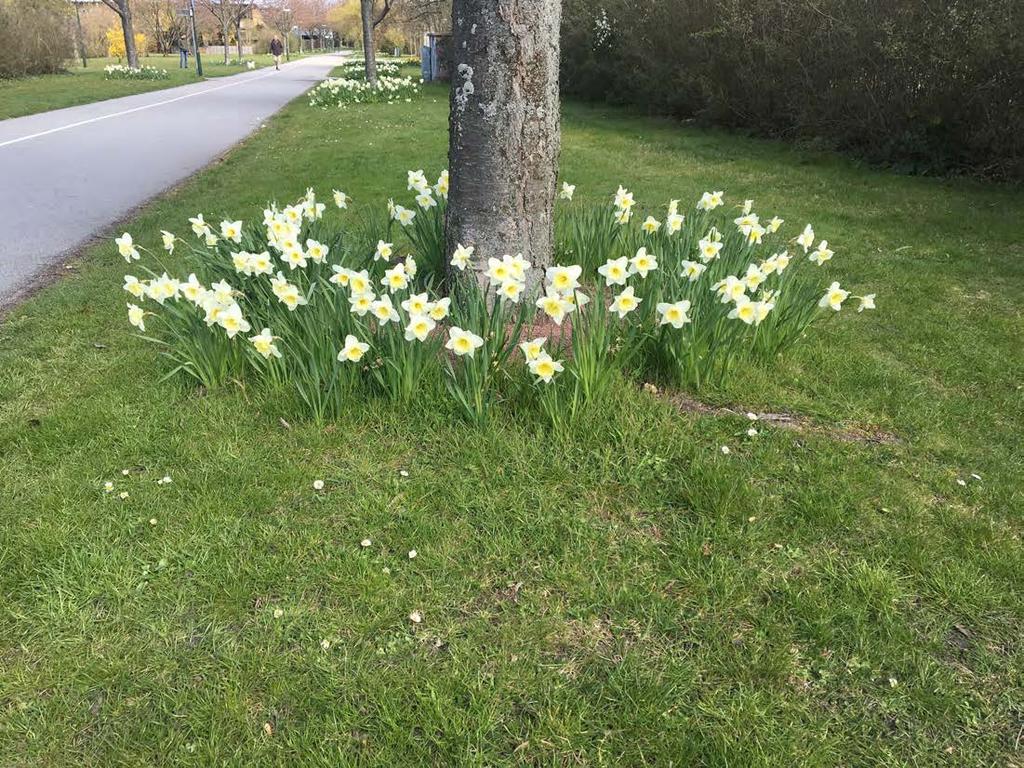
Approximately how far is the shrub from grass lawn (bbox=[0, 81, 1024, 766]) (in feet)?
84.1

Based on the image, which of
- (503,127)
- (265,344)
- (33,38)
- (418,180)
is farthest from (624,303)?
(33,38)

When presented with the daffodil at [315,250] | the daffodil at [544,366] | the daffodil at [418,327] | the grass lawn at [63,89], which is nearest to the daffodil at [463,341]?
the daffodil at [418,327]

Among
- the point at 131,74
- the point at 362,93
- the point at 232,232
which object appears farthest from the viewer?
the point at 131,74

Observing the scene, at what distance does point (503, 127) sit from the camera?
3.37 metres

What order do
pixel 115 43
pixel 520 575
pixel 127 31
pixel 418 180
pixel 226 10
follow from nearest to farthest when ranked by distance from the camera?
pixel 520 575
pixel 418 180
pixel 127 31
pixel 226 10
pixel 115 43

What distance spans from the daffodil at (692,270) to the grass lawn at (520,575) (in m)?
0.56

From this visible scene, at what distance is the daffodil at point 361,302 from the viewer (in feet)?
9.70

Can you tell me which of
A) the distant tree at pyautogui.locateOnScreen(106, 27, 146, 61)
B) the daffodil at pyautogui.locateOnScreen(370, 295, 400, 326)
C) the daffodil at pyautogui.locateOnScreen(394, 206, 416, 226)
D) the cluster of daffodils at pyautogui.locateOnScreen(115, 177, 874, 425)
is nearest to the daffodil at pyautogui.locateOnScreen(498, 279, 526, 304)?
the cluster of daffodils at pyautogui.locateOnScreen(115, 177, 874, 425)

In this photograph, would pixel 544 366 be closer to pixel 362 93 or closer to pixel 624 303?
pixel 624 303

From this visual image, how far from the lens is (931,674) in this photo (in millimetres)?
1917

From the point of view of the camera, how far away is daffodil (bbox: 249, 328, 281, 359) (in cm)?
297

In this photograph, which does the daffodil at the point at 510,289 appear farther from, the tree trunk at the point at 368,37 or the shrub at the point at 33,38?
the shrub at the point at 33,38

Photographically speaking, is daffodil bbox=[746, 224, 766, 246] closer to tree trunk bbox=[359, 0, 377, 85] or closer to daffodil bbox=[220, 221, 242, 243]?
daffodil bbox=[220, 221, 242, 243]

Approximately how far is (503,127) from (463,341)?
1.23 metres
